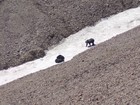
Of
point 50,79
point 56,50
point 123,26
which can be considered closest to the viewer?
point 50,79

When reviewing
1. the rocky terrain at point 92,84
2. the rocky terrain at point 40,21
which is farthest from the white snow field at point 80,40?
the rocky terrain at point 92,84

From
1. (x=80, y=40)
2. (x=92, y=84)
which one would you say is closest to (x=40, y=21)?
(x=80, y=40)

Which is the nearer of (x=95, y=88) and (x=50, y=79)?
(x=95, y=88)

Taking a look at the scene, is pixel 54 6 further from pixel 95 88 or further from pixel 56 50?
pixel 95 88

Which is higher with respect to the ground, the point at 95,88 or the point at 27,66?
the point at 27,66

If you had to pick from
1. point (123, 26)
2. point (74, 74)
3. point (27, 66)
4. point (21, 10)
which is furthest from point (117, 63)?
point (21, 10)
